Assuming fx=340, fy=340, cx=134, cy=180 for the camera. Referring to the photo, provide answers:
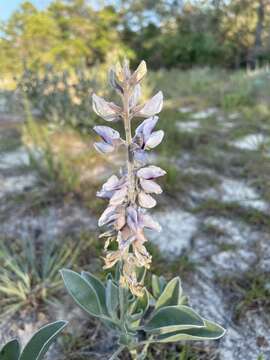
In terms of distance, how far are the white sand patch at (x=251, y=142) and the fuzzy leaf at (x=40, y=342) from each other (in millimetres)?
2402

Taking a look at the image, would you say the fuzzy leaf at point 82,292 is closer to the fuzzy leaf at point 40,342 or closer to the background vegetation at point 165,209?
the fuzzy leaf at point 40,342

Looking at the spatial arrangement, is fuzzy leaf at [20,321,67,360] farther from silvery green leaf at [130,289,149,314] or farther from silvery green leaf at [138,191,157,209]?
silvery green leaf at [138,191,157,209]

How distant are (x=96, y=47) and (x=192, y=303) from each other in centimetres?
863

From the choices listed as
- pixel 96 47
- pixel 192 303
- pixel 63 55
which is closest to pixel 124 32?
pixel 96 47

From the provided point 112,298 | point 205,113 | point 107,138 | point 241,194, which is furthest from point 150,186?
point 205,113

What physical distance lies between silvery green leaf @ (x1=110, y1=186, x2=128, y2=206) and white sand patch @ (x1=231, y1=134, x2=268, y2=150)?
7.76 ft

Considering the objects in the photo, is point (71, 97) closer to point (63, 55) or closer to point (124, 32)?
point (63, 55)

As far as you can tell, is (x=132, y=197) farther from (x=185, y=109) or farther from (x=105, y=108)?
(x=185, y=109)

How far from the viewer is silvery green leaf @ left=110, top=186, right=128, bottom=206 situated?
76 centimetres

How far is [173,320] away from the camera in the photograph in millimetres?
956

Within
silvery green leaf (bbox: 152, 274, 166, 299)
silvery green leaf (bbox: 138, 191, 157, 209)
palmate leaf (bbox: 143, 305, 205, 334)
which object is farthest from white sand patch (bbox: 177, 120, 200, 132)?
silvery green leaf (bbox: 138, 191, 157, 209)

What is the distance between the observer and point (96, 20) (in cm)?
912

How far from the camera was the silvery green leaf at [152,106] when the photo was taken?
0.74 m

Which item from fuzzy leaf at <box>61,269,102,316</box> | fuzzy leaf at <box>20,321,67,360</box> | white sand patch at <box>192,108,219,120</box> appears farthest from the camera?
white sand patch at <box>192,108,219,120</box>
